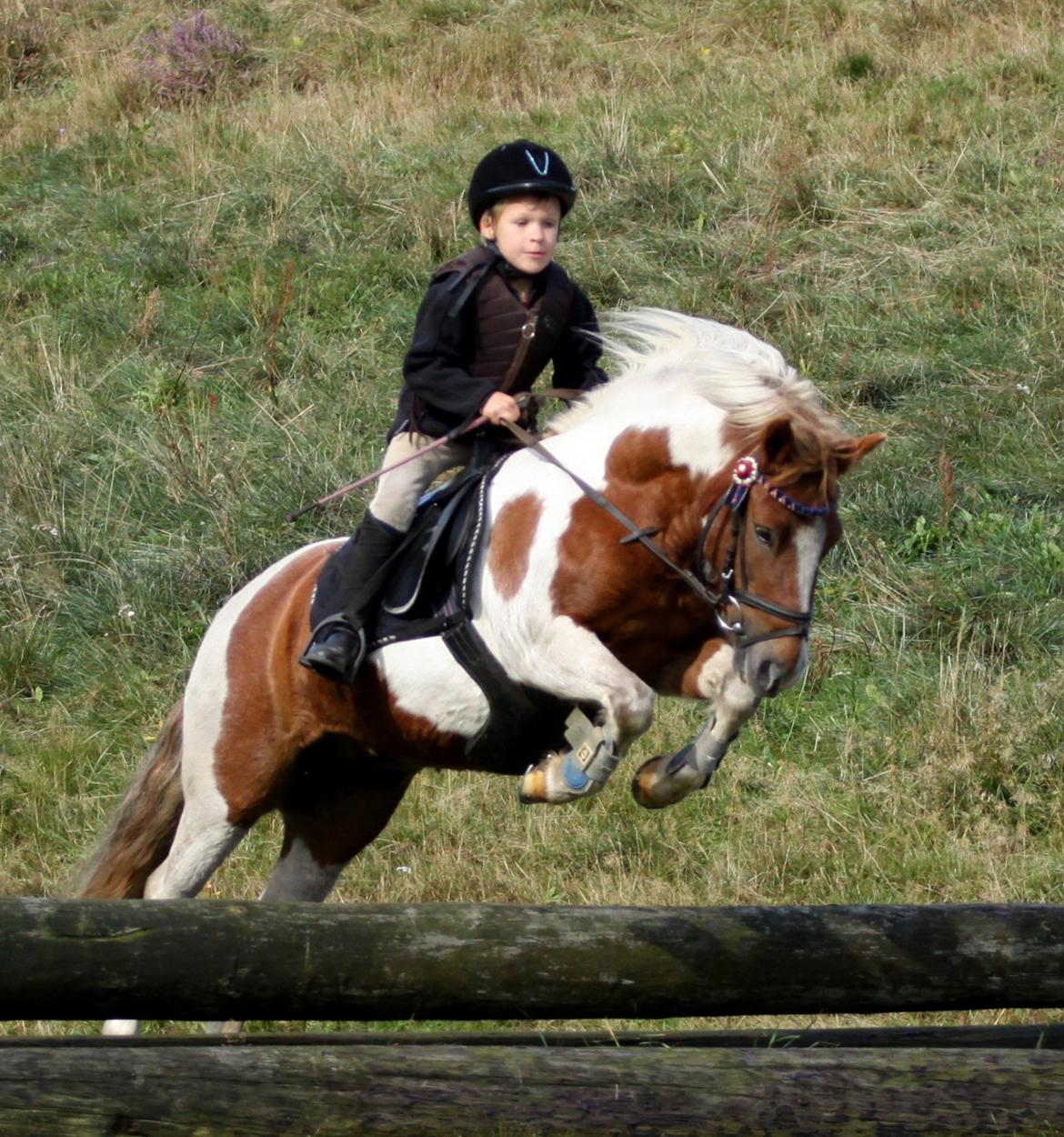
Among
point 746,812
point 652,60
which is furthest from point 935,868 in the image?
point 652,60

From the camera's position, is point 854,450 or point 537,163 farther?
point 537,163

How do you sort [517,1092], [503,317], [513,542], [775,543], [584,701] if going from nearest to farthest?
[517,1092], [775,543], [584,701], [513,542], [503,317]

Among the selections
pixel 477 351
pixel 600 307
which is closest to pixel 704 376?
pixel 477 351

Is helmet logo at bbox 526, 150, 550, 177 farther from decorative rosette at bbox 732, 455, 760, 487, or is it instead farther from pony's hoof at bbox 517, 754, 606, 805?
pony's hoof at bbox 517, 754, 606, 805

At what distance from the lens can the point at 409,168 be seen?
13.0 m

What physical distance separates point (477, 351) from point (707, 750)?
1564 millimetres

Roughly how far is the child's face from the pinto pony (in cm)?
33

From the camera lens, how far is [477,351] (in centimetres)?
529

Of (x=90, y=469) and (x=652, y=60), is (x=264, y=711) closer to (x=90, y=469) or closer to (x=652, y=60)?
(x=90, y=469)

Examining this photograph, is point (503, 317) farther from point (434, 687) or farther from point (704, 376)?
point (434, 687)

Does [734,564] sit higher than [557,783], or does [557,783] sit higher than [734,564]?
[734,564]

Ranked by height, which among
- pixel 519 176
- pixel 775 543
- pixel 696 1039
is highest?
pixel 519 176

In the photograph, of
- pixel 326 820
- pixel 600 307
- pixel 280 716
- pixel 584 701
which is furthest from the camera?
pixel 600 307

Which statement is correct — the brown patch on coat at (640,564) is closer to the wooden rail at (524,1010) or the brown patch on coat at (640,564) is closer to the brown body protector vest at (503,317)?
the brown body protector vest at (503,317)
